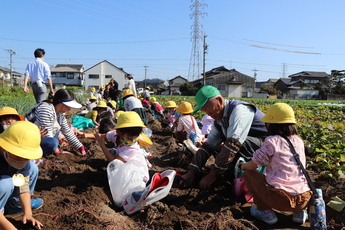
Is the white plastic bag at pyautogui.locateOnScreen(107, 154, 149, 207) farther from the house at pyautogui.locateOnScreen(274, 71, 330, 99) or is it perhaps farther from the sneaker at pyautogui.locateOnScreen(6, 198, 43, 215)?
the house at pyautogui.locateOnScreen(274, 71, 330, 99)

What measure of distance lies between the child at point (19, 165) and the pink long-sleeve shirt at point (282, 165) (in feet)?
5.62

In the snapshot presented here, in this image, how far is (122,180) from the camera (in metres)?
2.55

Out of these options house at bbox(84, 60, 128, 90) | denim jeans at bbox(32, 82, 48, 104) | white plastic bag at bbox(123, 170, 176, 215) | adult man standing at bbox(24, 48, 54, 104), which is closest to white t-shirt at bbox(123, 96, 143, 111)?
adult man standing at bbox(24, 48, 54, 104)

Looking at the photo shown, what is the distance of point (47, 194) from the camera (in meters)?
2.71

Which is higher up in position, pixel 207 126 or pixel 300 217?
pixel 207 126

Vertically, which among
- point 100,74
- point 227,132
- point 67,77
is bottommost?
point 227,132

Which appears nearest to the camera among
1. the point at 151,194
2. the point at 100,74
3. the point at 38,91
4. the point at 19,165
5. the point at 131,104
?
the point at 19,165

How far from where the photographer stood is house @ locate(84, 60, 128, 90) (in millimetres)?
55531

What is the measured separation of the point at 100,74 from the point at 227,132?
55.8 meters

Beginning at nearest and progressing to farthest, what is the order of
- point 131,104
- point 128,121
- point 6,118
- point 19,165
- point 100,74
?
point 19,165
point 128,121
point 6,118
point 131,104
point 100,74

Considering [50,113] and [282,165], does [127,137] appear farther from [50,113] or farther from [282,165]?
[282,165]

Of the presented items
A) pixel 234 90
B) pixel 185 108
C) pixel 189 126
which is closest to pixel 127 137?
pixel 189 126

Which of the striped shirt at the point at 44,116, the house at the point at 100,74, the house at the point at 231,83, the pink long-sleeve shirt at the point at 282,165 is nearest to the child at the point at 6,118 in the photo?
the striped shirt at the point at 44,116

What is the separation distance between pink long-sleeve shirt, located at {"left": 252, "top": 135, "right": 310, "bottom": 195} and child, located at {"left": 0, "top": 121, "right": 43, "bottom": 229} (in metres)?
1.71
